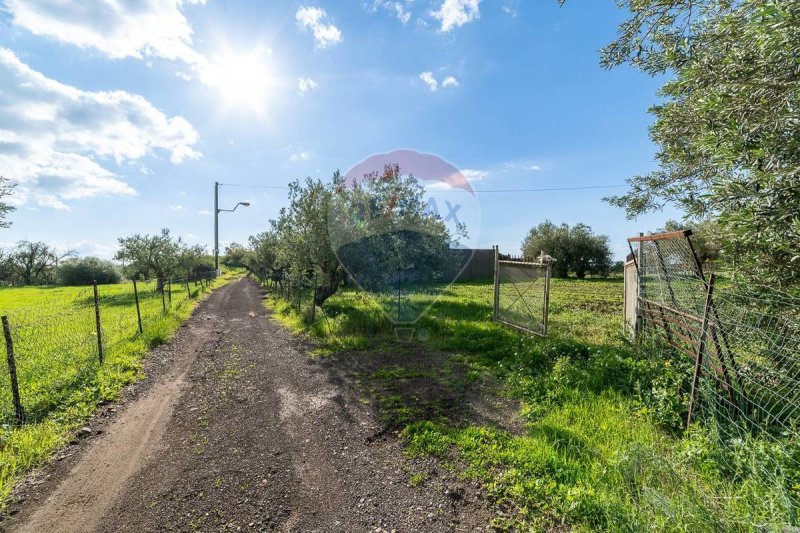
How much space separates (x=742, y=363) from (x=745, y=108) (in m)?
2.82

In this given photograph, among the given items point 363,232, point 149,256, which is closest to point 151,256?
point 149,256

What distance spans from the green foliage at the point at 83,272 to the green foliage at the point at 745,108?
191ft

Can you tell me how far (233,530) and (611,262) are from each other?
38449 millimetres

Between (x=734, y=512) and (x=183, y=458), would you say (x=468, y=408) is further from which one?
(x=183, y=458)

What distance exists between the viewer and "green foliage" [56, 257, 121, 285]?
1718 inches

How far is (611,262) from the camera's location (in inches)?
1328

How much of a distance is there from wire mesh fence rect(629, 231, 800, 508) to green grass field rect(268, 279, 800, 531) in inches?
3.4

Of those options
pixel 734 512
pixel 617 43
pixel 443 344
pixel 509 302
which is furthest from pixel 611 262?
pixel 734 512

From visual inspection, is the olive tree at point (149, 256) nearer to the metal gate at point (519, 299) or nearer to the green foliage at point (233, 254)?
the metal gate at point (519, 299)

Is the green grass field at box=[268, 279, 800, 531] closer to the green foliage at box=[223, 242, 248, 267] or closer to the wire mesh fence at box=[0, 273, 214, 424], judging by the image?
the wire mesh fence at box=[0, 273, 214, 424]

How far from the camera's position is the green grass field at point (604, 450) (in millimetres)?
2562

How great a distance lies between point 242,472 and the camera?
11.6ft

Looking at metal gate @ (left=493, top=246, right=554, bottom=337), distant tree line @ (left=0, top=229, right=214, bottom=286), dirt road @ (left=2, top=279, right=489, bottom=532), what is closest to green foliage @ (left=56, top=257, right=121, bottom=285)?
distant tree line @ (left=0, top=229, right=214, bottom=286)

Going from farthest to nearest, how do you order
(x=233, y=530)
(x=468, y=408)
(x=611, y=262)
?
(x=611, y=262) < (x=468, y=408) < (x=233, y=530)
